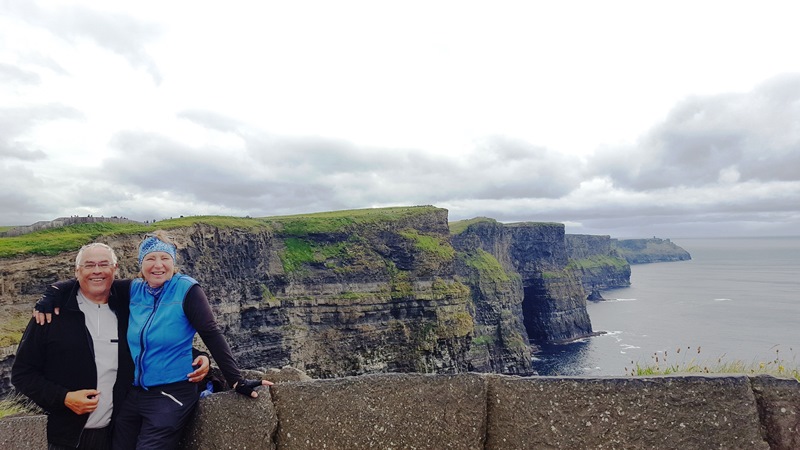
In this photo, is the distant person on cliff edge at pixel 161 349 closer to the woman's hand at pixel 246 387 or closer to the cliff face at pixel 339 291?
the woman's hand at pixel 246 387

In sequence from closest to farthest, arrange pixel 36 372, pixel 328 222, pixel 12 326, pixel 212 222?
pixel 36 372, pixel 12 326, pixel 212 222, pixel 328 222

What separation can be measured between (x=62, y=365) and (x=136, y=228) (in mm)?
46047

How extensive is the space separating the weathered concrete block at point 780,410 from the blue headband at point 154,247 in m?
5.29

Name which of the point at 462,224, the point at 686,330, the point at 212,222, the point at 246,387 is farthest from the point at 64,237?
the point at 686,330

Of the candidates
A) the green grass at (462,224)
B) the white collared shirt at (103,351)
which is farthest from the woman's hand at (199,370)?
the green grass at (462,224)

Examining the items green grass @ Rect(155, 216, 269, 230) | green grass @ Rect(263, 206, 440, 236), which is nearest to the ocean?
green grass @ Rect(263, 206, 440, 236)

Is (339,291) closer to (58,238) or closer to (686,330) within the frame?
(58,238)

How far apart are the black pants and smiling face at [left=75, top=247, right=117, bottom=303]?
40.5 inches

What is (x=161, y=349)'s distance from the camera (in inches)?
155

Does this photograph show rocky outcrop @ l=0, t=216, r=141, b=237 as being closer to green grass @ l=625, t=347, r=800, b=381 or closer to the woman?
the woman

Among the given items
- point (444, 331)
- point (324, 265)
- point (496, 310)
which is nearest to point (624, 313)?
point (496, 310)

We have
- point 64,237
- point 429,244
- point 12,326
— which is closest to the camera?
point 12,326

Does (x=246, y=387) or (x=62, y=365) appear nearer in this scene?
(x=62, y=365)

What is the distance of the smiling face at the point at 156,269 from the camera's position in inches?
160
